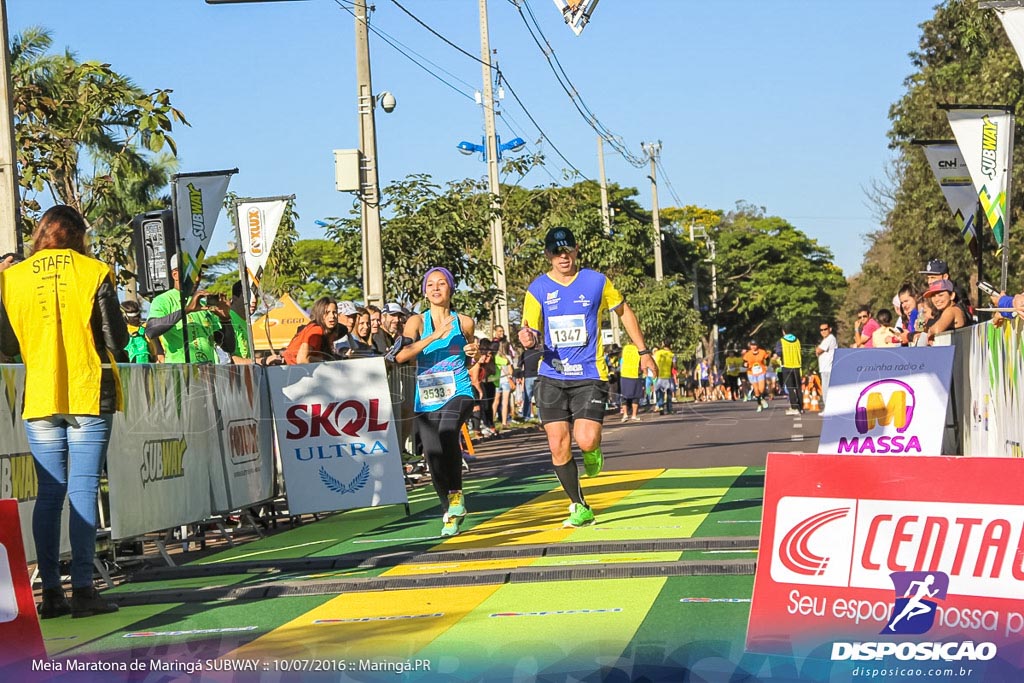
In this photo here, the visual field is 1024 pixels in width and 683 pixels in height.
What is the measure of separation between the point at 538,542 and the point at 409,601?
2291 millimetres

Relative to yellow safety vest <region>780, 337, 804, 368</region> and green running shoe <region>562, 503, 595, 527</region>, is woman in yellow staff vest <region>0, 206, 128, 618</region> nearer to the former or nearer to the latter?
green running shoe <region>562, 503, 595, 527</region>

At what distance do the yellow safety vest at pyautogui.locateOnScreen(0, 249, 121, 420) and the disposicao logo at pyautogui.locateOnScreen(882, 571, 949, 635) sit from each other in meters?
4.66

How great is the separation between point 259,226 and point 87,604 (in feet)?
29.7

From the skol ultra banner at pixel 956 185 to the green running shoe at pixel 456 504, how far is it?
7.41 meters

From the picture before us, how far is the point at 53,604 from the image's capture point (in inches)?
309

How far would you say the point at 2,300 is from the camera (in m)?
7.96

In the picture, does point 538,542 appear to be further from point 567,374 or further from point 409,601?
point 409,601

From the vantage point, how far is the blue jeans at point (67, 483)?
7832mm

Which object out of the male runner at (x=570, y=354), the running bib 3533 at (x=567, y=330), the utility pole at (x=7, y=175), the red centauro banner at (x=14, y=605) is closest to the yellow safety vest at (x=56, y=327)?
the red centauro banner at (x=14, y=605)

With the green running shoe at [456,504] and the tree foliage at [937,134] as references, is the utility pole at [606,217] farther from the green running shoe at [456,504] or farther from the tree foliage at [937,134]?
the green running shoe at [456,504]

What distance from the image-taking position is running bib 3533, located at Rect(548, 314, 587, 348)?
1009 cm

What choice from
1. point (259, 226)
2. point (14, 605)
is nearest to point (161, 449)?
point (14, 605)

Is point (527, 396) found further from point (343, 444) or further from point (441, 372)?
point (441, 372)

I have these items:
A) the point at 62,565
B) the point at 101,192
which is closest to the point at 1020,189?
the point at 101,192
